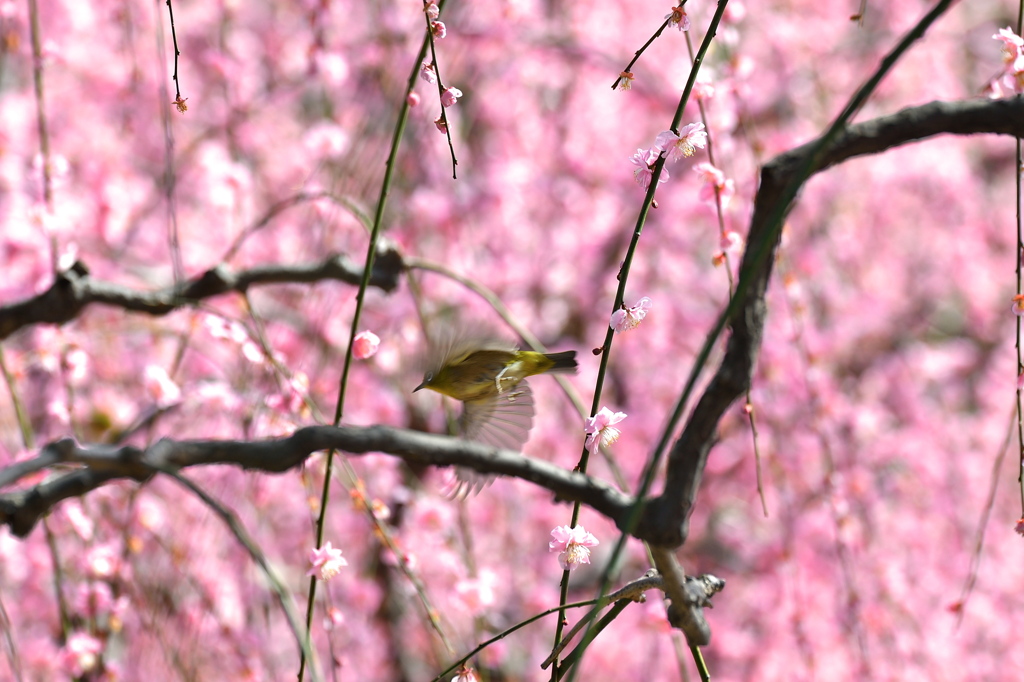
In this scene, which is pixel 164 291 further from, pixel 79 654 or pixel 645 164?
pixel 645 164

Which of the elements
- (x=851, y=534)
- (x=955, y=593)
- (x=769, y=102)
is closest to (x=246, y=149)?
(x=769, y=102)

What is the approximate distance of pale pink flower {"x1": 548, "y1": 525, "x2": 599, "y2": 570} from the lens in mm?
1134

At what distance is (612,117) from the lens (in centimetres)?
466

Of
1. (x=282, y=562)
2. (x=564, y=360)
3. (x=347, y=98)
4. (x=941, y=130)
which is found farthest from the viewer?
(x=347, y=98)

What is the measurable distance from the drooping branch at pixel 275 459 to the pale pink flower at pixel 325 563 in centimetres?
25

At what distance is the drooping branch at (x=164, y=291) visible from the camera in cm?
171

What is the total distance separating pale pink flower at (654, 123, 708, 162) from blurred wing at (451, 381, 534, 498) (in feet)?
1.55

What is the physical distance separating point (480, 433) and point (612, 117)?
341 cm

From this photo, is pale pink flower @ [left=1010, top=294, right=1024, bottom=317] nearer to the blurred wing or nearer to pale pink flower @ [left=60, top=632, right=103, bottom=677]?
the blurred wing

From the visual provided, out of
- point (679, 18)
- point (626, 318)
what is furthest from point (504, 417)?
point (679, 18)

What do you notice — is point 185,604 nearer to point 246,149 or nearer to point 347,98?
point 246,149

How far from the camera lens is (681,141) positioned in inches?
43.8

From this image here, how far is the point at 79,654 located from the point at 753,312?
1.59 metres

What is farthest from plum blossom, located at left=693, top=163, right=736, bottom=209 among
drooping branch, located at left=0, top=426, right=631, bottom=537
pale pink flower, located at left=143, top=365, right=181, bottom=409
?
pale pink flower, located at left=143, top=365, right=181, bottom=409
